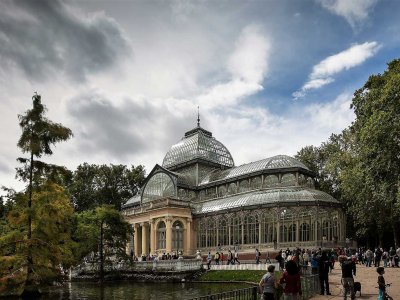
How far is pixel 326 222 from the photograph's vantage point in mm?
49062

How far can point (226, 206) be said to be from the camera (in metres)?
55.9

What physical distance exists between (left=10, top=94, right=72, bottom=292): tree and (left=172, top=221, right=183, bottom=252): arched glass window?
117ft

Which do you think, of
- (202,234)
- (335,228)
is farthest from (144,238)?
(335,228)

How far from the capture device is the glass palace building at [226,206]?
49031mm

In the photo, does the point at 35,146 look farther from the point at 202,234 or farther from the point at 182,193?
the point at 182,193

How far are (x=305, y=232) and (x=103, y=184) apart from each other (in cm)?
4879

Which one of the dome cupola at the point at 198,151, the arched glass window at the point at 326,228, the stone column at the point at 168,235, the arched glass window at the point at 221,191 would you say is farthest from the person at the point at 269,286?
the dome cupola at the point at 198,151

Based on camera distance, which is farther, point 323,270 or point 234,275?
point 234,275

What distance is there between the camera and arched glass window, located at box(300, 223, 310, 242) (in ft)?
159

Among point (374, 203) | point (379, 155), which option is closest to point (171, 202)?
point (374, 203)

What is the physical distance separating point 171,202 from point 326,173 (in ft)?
78.3

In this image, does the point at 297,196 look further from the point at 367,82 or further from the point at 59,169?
the point at 59,169

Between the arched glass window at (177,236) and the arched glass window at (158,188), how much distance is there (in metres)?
5.61

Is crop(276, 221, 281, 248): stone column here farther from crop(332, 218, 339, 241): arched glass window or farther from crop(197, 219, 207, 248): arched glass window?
crop(197, 219, 207, 248): arched glass window
